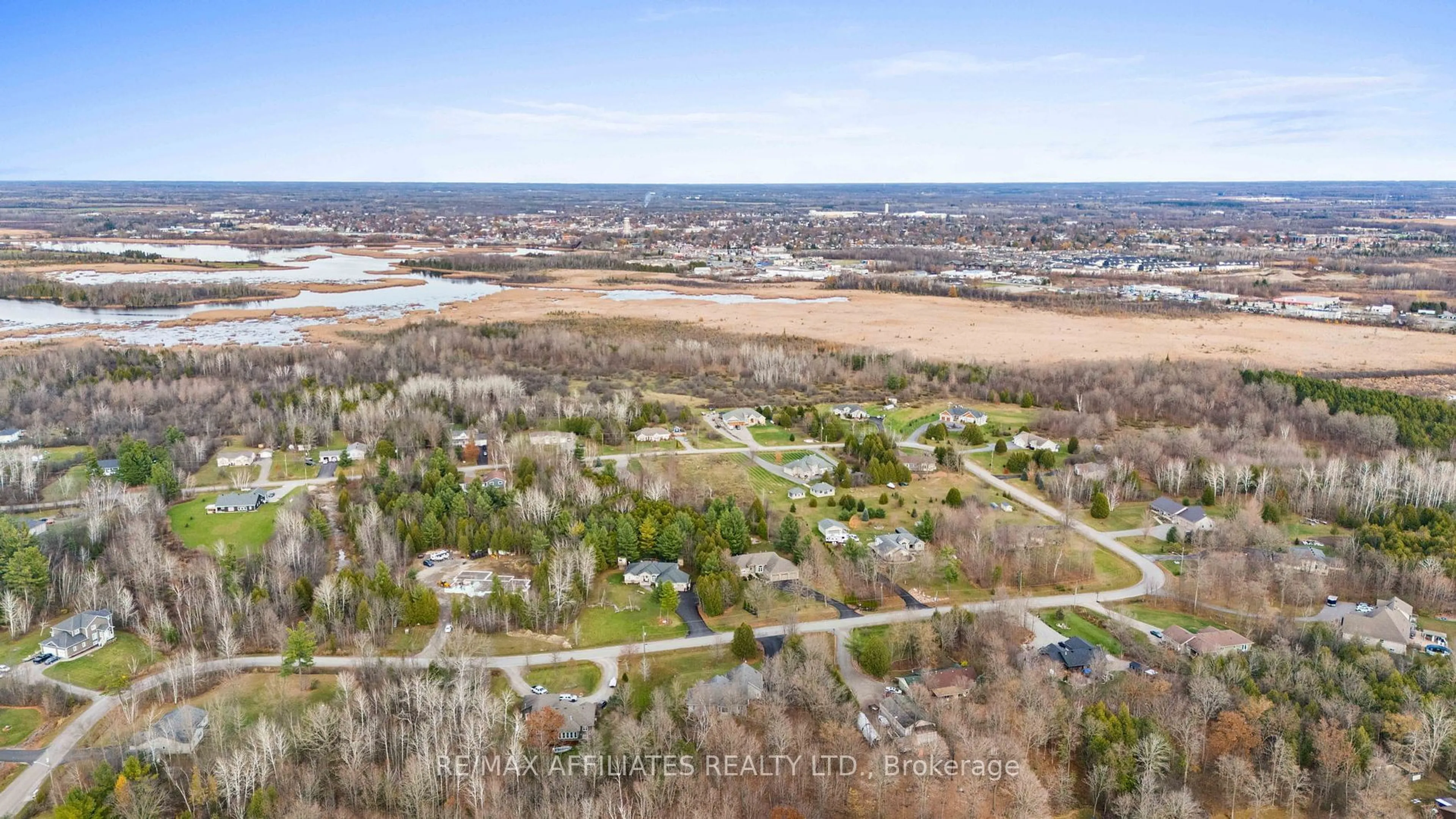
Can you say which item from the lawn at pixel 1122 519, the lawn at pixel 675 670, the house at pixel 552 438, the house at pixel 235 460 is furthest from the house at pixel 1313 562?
the house at pixel 235 460

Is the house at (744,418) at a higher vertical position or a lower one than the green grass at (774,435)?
higher

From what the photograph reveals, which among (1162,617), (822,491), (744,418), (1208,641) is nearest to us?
(1208,641)

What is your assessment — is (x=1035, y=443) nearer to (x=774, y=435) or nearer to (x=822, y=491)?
(x=822, y=491)

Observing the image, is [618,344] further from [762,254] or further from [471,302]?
[762,254]

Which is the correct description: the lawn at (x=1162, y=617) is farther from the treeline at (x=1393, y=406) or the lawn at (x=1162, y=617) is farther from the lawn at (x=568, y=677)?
the treeline at (x=1393, y=406)

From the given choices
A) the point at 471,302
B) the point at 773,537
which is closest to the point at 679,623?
the point at 773,537

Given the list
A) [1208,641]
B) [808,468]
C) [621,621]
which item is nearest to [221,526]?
[621,621]
